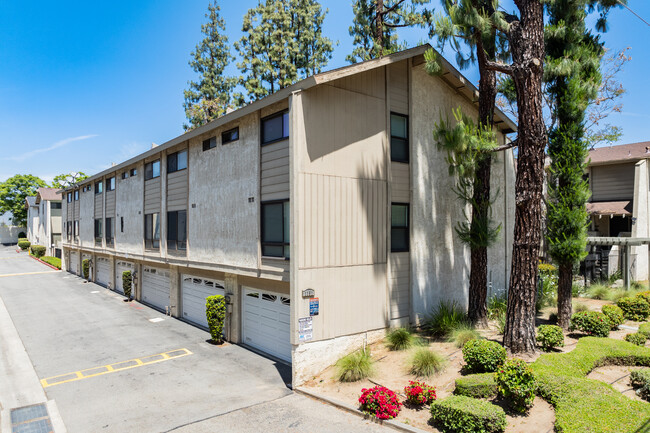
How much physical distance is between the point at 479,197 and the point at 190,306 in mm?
13609

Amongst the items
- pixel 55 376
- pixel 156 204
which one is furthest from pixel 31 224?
pixel 55 376

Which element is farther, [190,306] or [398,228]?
[190,306]

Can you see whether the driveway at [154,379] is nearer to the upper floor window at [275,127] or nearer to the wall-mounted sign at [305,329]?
the wall-mounted sign at [305,329]

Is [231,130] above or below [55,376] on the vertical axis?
above

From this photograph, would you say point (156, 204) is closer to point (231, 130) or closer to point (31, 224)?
point (231, 130)

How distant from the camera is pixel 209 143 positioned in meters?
15.5

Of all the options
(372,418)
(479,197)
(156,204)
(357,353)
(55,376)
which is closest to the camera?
(372,418)

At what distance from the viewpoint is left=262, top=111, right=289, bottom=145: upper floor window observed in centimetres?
1180

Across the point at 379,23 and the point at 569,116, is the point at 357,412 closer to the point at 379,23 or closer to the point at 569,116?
the point at 569,116

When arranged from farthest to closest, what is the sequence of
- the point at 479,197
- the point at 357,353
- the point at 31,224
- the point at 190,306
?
the point at 31,224 < the point at 190,306 < the point at 479,197 < the point at 357,353

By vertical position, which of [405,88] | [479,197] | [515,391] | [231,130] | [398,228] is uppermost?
[405,88]

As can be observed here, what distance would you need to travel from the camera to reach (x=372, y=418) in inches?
325

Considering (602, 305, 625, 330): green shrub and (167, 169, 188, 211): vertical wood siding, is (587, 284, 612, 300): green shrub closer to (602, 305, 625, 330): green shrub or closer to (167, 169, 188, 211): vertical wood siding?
(602, 305, 625, 330): green shrub

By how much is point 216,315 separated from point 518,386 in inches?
415
